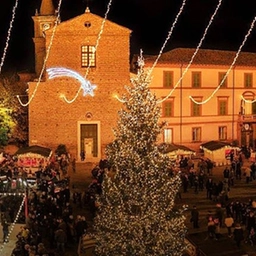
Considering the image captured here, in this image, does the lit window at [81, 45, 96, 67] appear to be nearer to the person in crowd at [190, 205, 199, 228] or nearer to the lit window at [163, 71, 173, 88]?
the lit window at [163, 71, 173, 88]

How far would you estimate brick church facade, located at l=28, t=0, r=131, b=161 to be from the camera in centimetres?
3988

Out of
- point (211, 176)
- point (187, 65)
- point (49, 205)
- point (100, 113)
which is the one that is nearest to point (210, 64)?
point (187, 65)

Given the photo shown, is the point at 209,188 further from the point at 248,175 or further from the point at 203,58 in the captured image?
the point at 203,58

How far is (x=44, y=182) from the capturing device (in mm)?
27984

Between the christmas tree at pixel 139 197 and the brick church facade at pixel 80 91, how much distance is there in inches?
872

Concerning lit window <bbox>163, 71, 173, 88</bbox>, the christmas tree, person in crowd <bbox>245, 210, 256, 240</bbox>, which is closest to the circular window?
lit window <bbox>163, 71, 173, 88</bbox>

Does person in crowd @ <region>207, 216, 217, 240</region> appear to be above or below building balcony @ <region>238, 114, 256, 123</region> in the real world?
below

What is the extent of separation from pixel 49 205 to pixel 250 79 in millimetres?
24740

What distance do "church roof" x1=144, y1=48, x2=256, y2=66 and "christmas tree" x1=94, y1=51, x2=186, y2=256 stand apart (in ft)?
77.8

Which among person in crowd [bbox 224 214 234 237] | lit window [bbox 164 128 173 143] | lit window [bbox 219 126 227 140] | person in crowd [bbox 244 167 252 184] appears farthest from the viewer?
lit window [bbox 219 126 227 140]

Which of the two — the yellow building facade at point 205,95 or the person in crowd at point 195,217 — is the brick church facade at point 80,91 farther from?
the person in crowd at point 195,217

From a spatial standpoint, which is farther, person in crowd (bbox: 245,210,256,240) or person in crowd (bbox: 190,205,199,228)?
person in crowd (bbox: 190,205,199,228)

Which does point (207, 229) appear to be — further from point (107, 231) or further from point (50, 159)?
point (50, 159)

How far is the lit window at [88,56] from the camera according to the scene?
39938 millimetres
